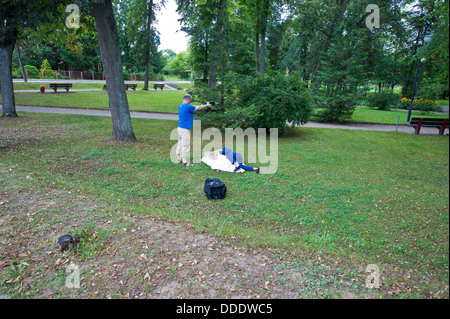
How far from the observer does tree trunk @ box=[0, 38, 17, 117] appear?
534 inches

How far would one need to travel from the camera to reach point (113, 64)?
30.5 ft

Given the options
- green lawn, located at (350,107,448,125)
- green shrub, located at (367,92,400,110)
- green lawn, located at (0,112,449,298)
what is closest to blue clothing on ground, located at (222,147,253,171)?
green lawn, located at (0,112,449,298)

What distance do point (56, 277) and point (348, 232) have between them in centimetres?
450

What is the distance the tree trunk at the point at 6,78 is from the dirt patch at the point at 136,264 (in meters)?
12.6

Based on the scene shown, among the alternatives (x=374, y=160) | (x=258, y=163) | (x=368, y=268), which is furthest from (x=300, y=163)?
(x=368, y=268)

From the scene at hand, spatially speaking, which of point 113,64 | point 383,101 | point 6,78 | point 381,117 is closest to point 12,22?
point 6,78

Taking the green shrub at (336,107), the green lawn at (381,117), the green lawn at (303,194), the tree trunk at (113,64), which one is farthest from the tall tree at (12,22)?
the green lawn at (381,117)

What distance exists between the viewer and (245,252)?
3918 mm

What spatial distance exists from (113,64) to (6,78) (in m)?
8.82

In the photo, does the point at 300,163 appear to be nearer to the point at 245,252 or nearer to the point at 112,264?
the point at 245,252

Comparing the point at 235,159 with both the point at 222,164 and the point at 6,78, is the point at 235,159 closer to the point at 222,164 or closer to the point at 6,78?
the point at 222,164

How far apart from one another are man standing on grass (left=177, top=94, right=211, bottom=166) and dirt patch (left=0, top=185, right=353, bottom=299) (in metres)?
3.32

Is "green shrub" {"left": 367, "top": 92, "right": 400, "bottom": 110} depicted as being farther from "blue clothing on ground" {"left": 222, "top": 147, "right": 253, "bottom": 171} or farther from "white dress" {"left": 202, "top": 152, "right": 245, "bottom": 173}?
"white dress" {"left": 202, "top": 152, "right": 245, "bottom": 173}

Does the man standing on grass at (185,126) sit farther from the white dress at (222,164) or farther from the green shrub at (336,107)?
the green shrub at (336,107)
